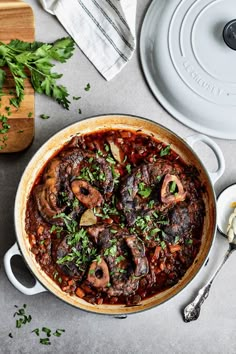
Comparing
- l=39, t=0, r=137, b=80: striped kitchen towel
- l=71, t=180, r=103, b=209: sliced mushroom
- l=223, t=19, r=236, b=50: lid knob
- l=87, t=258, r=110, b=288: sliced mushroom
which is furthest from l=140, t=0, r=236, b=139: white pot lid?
l=87, t=258, r=110, b=288: sliced mushroom

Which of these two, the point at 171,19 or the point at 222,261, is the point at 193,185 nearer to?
the point at 222,261

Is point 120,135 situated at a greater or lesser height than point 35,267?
greater

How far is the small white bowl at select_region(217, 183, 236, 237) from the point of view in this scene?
3910 millimetres

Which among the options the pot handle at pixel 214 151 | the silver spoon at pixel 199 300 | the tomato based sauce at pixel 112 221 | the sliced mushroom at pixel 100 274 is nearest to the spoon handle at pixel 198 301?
the silver spoon at pixel 199 300

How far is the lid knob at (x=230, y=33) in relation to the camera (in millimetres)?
3867

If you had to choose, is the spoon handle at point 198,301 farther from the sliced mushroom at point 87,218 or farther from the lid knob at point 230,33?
the lid knob at point 230,33

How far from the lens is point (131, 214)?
368 centimetres

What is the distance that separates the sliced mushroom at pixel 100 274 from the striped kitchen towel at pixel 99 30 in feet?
3.73

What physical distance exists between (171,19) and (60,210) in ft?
4.35

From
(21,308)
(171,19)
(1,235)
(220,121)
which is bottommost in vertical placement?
(21,308)

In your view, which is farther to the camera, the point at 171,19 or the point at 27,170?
the point at 171,19

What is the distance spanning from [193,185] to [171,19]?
1.01 metres

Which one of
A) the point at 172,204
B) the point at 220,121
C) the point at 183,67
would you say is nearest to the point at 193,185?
the point at 172,204

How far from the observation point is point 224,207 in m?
3.92
